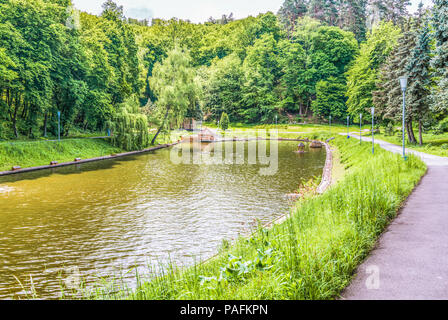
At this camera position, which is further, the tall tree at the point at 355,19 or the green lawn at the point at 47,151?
the tall tree at the point at 355,19

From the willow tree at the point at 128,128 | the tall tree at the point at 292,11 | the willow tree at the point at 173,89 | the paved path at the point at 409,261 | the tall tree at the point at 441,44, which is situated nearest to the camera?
the paved path at the point at 409,261

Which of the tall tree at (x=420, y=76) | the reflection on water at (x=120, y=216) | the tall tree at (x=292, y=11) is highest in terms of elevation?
the tall tree at (x=292, y=11)

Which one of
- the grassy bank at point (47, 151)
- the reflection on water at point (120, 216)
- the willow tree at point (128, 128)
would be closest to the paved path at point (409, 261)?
the reflection on water at point (120, 216)

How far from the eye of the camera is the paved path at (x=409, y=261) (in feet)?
13.3

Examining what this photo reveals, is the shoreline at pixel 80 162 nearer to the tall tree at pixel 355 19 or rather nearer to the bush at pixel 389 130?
the bush at pixel 389 130

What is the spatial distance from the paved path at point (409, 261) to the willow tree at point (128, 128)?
97.8 ft

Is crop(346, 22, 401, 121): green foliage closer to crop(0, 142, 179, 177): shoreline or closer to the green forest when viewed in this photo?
the green forest

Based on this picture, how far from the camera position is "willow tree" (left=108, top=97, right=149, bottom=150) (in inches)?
1329

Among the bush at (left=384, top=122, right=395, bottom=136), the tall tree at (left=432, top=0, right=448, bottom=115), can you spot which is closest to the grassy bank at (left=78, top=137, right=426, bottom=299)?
the tall tree at (left=432, top=0, right=448, bottom=115)

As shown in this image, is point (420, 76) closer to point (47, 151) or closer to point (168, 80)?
point (168, 80)

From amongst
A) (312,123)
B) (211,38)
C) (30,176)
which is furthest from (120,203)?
(211,38)

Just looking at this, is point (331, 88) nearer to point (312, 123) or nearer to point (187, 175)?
point (312, 123)
